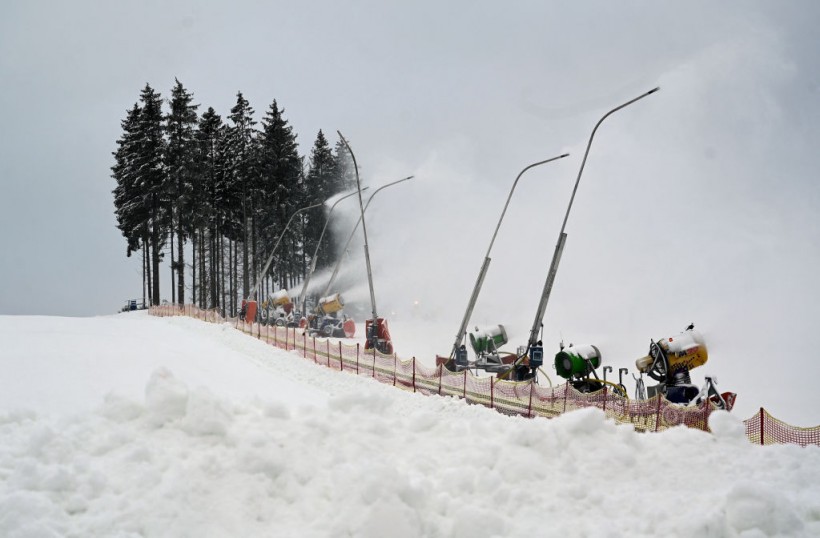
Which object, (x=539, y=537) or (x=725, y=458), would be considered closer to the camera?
(x=539, y=537)

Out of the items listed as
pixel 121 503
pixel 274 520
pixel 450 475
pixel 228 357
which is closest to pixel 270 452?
pixel 274 520

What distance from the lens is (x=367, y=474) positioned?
6320 mm

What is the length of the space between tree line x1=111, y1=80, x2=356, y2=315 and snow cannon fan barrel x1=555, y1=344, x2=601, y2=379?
35177 mm

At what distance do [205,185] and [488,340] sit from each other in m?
36.4

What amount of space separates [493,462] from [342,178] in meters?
64.9

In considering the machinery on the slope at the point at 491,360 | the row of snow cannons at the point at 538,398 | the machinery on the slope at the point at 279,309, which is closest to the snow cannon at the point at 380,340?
the row of snow cannons at the point at 538,398

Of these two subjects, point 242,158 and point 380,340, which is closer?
point 380,340

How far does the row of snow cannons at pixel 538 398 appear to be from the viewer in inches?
537

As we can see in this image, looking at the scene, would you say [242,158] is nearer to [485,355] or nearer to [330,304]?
[330,304]

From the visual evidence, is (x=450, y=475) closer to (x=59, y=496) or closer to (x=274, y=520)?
(x=274, y=520)

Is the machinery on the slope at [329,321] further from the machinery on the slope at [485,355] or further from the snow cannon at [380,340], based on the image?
the machinery on the slope at [485,355]

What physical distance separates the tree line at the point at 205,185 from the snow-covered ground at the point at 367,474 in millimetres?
44722

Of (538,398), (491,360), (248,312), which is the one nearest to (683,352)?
(538,398)

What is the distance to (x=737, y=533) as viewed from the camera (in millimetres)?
5734
